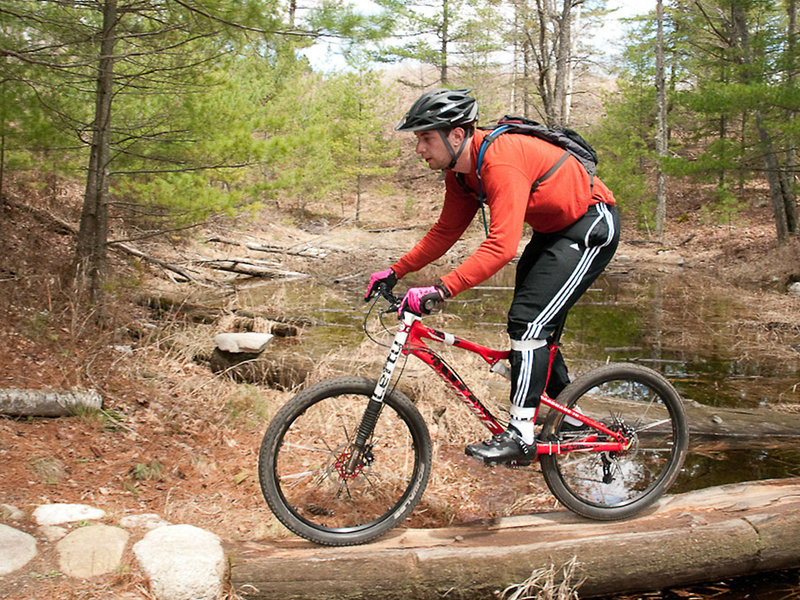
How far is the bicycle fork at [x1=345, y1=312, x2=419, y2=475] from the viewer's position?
347 cm

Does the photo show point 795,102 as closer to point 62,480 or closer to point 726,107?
point 726,107

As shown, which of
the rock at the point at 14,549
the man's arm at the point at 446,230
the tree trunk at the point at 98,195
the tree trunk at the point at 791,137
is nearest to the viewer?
the rock at the point at 14,549

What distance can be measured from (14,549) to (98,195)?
182 inches

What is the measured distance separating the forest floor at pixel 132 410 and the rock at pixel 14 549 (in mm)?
232

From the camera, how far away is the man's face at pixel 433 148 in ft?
11.2

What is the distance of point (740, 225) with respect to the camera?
23.9 metres

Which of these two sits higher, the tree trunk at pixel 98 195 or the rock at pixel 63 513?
the tree trunk at pixel 98 195

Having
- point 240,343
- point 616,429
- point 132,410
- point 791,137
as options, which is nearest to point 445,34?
point 791,137

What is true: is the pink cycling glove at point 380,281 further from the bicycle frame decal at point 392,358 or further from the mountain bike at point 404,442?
the bicycle frame decal at point 392,358

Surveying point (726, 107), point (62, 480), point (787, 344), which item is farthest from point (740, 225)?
point (62, 480)

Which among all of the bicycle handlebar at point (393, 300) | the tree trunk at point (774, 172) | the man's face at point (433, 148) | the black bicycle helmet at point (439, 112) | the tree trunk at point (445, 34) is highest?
the tree trunk at point (445, 34)

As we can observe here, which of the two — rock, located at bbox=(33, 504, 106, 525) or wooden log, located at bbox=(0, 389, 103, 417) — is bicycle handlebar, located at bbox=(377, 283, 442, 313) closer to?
rock, located at bbox=(33, 504, 106, 525)

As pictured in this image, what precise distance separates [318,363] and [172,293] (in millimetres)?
4815

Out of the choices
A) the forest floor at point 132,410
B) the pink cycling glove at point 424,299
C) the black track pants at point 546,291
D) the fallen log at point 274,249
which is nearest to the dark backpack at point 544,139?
the black track pants at point 546,291
